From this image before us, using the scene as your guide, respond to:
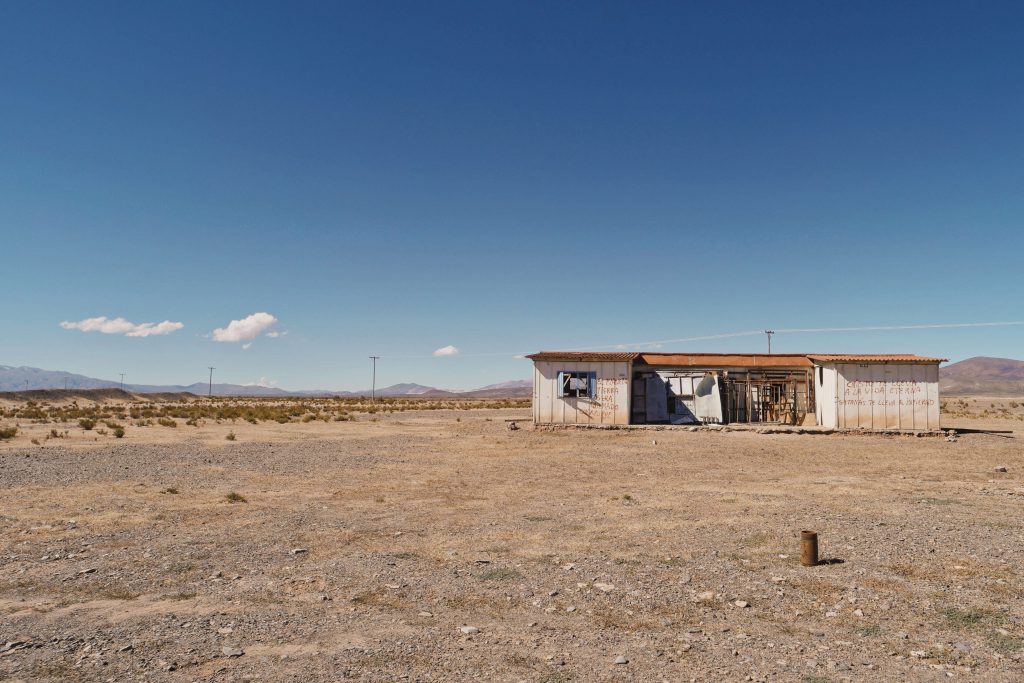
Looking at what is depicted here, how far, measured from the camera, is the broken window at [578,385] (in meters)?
33.4

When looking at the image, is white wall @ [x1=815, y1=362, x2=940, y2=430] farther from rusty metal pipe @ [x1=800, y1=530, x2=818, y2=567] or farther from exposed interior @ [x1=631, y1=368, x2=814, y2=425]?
rusty metal pipe @ [x1=800, y1=530, x2=818, y2=567]

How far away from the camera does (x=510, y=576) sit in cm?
818

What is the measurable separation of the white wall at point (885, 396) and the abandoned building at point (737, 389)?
43 millimetres

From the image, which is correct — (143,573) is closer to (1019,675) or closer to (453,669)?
(453,669)

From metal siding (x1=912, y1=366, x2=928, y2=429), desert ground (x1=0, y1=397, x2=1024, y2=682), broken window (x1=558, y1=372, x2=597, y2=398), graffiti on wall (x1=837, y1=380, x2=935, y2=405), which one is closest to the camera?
desert ground (x1=0, y1=397, x2=1024, y2=682)

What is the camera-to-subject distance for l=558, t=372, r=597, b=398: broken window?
33406 millimetres

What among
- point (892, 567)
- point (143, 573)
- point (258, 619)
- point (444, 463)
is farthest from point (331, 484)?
point (892, 567)

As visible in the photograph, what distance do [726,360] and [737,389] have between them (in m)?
1.85

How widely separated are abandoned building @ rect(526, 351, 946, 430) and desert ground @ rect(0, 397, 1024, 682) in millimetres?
13663

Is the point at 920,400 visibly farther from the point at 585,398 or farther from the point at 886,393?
the point at 585,398

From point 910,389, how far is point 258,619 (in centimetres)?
3209

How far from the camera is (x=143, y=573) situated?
8.33m

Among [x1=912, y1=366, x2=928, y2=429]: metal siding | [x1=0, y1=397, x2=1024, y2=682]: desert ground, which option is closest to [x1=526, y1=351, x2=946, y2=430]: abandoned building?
[x1=912, y1=366, x2=928, y2=429]: metal siding

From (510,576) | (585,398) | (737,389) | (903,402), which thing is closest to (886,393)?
(903,402)
